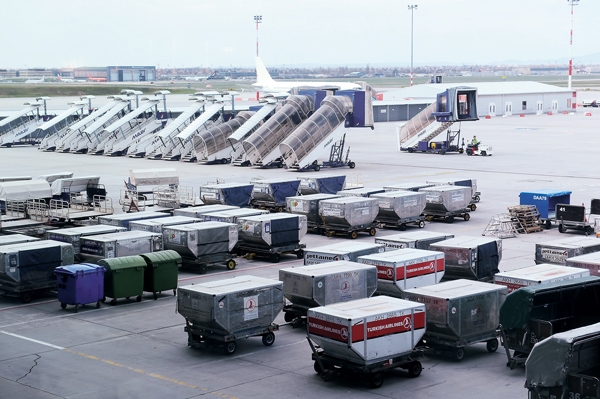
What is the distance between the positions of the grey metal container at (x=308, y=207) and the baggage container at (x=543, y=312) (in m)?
18.4

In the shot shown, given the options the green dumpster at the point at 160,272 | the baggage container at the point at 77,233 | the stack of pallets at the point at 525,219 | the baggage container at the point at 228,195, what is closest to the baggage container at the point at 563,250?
the stack of pallets at the point at 525,219

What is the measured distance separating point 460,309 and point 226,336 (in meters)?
5.73

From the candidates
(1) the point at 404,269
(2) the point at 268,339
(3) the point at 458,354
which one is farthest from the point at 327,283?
(3) the point at 458,354

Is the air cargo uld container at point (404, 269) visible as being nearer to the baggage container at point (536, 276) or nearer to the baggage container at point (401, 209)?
the baggage container at point (536, 276)

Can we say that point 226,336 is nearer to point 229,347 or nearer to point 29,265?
point 229,347

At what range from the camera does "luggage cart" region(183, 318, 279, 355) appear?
21.0 m

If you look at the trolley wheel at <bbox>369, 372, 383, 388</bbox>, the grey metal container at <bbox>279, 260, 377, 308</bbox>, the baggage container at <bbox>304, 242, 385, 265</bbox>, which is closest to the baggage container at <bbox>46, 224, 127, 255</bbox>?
the baggage container at <bbox>304, 242, 385, 265</bbox>

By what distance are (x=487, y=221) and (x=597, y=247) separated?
12475mm

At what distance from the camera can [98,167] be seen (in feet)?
212

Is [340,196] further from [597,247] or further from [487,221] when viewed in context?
[597,247]

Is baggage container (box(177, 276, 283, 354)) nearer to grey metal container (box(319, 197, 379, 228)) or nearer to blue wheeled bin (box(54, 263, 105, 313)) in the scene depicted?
blue wheeled bin (box(54, 263, 105, 313))

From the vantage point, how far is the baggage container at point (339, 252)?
85.1 ft

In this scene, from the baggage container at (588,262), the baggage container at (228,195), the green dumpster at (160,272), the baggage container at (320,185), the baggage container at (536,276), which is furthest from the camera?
the baggage container at (320,185)

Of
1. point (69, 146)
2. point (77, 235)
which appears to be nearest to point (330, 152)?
point (69, 146)
